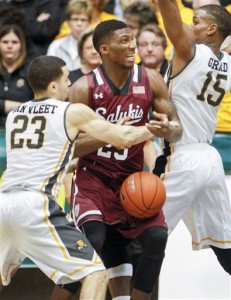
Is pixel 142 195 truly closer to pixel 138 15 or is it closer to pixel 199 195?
pixel 199 195

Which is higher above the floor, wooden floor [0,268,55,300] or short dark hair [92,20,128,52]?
short dark hair [92,20,128,52]

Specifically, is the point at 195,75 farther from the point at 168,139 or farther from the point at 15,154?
the point at 15,154

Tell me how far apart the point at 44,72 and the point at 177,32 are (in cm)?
107

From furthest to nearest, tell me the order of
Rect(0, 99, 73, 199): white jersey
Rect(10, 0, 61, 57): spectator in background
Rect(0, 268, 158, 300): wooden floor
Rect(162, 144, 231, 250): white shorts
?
Rect(10, 0, 61, 57): spectator in background
Rect(0, 268, 158, 300): wooden floor
Rect(162, 144, 231, 250): white shorts
Rect(0, 99, 73, 199): white jersey

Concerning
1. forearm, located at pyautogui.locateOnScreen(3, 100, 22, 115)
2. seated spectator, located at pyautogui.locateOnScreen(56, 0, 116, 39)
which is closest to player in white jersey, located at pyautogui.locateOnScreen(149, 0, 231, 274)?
forearm, located at pyautogui.locateOnScreen(3, 100, 22, 115)

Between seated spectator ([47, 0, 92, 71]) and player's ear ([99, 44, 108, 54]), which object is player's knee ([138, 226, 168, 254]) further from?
seated spectator ([47, 0, 92, 71])

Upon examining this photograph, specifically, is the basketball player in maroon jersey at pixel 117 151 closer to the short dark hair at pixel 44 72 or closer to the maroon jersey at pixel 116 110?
the maroon jersey at pixel 116 110

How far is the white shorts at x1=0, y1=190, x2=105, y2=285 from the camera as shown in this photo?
7.29m

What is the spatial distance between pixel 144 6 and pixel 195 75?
2961 mm

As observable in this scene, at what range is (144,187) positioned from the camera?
767cm

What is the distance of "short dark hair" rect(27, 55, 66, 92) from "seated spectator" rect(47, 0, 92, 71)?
10.4ft

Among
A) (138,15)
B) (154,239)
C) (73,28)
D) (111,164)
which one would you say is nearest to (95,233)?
(154,239)

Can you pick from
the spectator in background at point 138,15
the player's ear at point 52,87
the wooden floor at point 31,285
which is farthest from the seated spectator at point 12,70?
the player's ear at point 52,87

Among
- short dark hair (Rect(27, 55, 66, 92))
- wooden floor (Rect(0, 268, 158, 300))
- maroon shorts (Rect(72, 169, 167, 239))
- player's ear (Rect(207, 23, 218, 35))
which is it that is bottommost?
wooden floor (Rect(0, 268, 158, 300))
